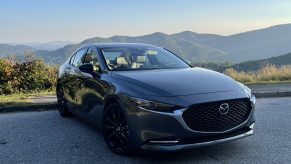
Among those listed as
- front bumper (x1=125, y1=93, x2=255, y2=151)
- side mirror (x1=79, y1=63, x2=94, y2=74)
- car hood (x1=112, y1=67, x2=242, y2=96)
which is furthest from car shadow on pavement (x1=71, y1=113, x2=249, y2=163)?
side mirror (x1=79, y1=63, x2=94, y2=74)

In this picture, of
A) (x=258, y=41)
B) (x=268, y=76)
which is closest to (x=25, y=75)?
(x=268, y=76)

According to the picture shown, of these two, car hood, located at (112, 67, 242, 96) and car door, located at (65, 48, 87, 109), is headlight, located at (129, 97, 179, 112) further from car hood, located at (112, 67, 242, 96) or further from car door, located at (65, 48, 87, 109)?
car door, located at (65, 48, 87, 109)

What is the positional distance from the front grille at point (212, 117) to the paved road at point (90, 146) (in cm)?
50

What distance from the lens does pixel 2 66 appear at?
1410 centimetres

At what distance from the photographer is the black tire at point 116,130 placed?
559 cm

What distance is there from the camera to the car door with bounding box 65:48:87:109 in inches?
296

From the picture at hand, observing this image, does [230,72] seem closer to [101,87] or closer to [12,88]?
[12,88]

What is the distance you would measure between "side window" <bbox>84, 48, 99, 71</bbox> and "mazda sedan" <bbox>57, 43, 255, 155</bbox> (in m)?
0.04

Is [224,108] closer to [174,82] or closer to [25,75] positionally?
[174,82]

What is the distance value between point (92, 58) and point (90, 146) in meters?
1.67

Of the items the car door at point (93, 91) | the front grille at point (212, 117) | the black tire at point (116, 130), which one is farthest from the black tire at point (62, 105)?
the front grille at point (212, 117)

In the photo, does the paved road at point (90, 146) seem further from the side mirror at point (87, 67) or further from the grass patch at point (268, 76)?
the grass patch at point (268, 76)

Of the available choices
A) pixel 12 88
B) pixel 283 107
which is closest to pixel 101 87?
pixel 283 107

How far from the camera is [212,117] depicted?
518cm
